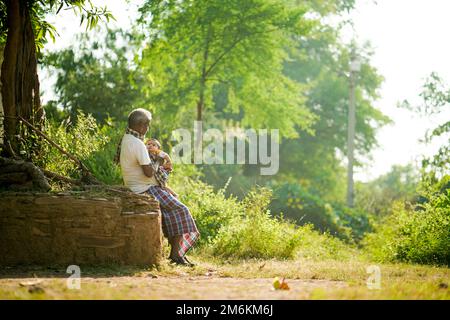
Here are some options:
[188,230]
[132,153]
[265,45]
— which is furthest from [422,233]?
[265,45]

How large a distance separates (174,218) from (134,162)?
0.85 meters

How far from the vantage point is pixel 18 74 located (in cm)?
959

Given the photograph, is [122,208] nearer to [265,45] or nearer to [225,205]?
[225,205]

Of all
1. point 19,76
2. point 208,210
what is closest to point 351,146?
point 208,210

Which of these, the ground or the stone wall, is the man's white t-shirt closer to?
the stone wall

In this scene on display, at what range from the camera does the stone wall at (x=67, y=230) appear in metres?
7.06

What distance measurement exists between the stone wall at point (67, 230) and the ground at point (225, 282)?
196 mm

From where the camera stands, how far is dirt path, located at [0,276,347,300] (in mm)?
5047

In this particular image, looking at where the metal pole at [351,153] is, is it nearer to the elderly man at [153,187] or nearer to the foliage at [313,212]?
the foliage at [313,212]

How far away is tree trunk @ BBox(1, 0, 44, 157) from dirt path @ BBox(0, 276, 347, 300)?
3840 mm

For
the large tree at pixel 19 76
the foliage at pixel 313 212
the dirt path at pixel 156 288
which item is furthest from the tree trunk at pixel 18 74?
the foliage at pixel 313 212

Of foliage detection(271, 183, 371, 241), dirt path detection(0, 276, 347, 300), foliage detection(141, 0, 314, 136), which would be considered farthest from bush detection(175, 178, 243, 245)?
foliage detection(141, 0, 314, 136)

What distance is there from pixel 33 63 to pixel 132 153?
307cm

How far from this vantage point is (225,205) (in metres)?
11.8
